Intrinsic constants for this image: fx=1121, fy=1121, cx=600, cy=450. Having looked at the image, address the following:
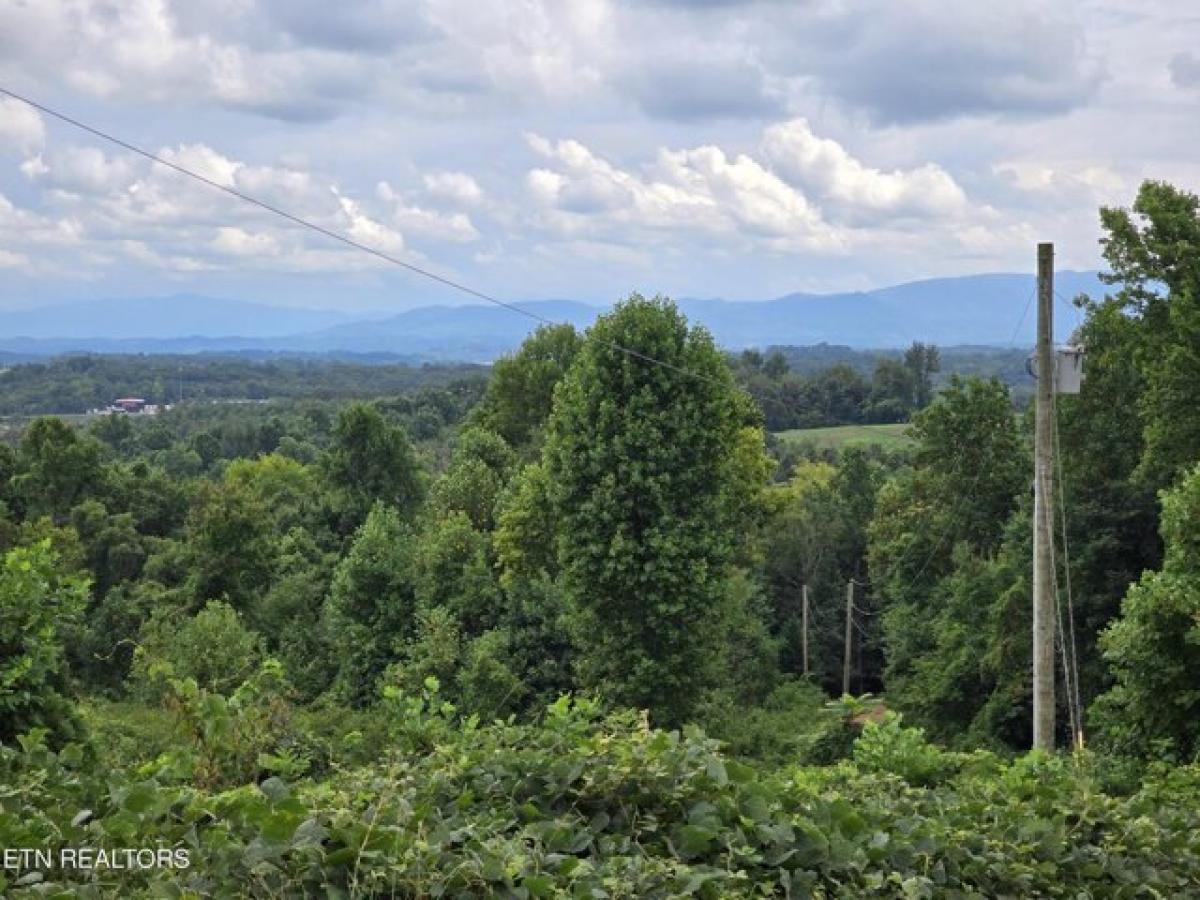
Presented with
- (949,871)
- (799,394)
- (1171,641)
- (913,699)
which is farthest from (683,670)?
(799,394)

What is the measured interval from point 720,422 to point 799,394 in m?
97.5

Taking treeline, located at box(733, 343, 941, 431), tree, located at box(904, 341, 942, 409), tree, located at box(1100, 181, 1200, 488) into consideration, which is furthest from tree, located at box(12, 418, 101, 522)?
tree, located at box(904, 341, 942, 409)

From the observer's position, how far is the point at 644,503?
25125mm

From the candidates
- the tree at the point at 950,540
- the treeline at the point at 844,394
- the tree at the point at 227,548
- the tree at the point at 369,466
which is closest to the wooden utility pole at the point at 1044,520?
the tree at the point at 950,540

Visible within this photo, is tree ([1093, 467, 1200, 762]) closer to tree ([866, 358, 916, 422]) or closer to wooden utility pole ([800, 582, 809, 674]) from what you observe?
wooden utility pole ([800, 582, 809, 674])

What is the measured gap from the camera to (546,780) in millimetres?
4617

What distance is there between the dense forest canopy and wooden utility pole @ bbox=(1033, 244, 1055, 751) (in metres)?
1.65

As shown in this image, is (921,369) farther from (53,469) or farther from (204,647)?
(204,647)

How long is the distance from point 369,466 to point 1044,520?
119 feet

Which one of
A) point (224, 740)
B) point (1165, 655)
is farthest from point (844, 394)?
point (224, 740)

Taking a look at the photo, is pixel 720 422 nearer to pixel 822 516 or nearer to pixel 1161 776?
pixel 1161 776

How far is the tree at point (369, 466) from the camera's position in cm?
4562

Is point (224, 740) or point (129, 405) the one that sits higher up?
point (224, 740)

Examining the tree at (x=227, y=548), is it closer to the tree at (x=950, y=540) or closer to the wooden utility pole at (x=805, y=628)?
the tree at (x=950, y=540)
